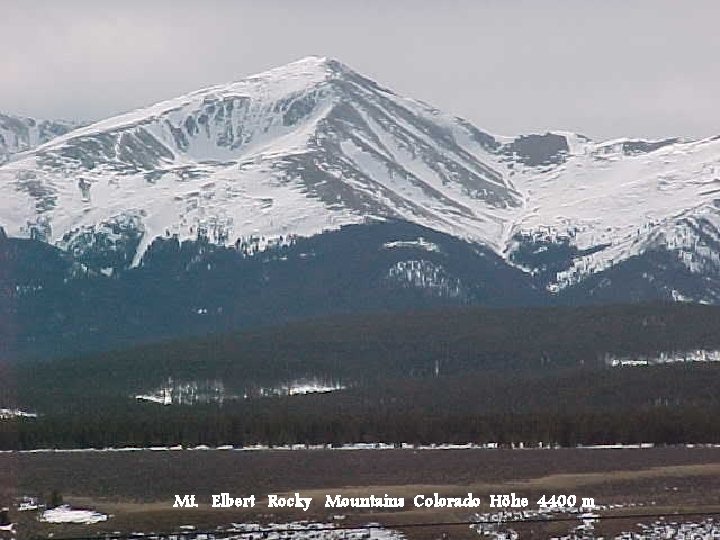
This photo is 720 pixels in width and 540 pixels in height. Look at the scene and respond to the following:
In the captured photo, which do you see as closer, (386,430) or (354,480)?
(354,480)

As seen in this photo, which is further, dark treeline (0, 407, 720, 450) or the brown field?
dark treeline (0, 407, 720, 450)

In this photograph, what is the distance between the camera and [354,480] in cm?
13238

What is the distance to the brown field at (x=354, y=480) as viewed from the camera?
108 m

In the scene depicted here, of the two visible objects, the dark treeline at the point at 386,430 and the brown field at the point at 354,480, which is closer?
the brown field at the point at 354,480

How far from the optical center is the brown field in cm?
10818

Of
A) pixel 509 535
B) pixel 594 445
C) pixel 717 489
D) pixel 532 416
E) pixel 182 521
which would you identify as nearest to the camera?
pixel 509 535

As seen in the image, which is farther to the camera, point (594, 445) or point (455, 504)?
point (594, 445)

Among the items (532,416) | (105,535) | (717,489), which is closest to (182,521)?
(105,535)

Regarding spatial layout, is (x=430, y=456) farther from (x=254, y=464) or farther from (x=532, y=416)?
(x=532, y=416)

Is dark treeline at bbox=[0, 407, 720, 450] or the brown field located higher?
dark treeline at bbox=[0, 407, 720, 450]

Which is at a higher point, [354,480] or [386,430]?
[386,430]

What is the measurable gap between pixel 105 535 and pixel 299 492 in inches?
869

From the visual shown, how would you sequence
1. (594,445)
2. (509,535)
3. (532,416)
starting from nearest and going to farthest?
(509,535) → (594,445) → (532,416)

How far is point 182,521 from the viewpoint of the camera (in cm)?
10762
